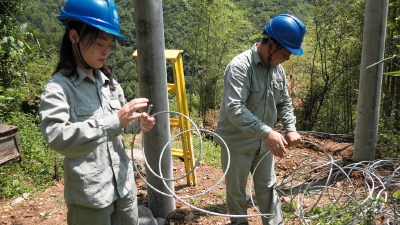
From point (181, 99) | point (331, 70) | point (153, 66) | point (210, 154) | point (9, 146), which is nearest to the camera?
point (153, 66)

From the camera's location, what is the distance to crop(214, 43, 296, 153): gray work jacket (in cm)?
226

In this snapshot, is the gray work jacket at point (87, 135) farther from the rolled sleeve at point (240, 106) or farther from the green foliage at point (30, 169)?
the green foliage at point (30, 169)

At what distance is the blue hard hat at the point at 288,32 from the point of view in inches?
89.5

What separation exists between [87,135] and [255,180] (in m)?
1.77

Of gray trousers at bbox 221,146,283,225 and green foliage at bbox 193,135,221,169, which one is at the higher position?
gray trousers at bbox 221,146,283,225

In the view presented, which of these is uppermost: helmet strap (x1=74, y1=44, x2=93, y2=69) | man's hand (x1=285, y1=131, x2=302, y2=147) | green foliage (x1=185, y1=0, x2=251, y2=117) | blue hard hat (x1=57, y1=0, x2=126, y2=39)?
green foliage (x1=185, y1=0, x2=251, y2=117)

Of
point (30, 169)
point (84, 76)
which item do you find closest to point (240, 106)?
point (84, 76)

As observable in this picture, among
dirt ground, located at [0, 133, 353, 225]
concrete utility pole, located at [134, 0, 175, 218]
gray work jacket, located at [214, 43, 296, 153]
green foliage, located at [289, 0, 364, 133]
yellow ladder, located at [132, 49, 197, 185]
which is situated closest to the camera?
gray work jacket, located at [214, 43, 296, 153]

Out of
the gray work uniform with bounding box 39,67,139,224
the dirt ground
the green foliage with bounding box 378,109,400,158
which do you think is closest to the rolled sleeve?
the gray work uniform with bounding box 39,67,139,224

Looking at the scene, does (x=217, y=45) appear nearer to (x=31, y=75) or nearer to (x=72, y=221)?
(x=31, y=75)

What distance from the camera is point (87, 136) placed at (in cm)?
138

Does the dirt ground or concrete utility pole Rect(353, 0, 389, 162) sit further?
concrete utility pole Rect(353, 0, 389, 162)

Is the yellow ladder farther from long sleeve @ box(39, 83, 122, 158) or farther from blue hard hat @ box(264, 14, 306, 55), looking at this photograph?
long sleeve @ box(39, 83, 122, 158)

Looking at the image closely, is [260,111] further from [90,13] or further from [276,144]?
[90,13]
